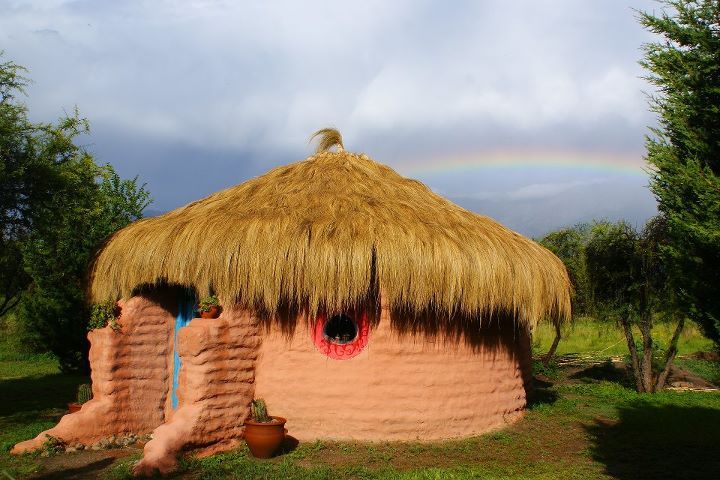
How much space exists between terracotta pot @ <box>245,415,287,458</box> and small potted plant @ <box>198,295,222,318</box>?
1.48m

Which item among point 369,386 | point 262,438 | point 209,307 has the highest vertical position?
point 209,307

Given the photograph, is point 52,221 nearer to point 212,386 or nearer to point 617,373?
point 212,386

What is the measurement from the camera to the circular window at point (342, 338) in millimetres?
8656

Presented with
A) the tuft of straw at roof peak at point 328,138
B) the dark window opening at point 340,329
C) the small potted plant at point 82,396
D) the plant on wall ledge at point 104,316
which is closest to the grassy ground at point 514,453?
the small potted plant at point 82,396

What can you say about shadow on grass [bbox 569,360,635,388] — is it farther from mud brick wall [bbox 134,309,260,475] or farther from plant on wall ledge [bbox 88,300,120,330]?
plant on wall ledge [bbox 88,300,120,330]

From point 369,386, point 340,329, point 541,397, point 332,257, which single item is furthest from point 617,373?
point 332,257

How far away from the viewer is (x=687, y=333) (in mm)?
22781

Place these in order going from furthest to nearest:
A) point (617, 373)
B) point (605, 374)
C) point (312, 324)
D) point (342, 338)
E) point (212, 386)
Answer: point (617, 373) → point (605, 374) → point (342, 338) → point (312, 324) → point (212, 386)

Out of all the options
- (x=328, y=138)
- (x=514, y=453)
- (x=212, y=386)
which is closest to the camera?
(x=212, y=386)

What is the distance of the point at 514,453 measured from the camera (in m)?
8.41

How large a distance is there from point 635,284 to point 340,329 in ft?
25.7

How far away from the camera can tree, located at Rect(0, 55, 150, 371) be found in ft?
33.2

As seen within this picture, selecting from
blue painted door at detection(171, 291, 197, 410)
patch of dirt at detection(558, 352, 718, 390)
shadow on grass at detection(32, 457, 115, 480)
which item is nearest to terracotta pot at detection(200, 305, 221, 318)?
blue painted door at detection(171, 291, 197, 410)

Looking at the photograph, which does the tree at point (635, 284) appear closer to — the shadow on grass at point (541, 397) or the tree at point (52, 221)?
A: the shadow on grass at point (541, 397)
